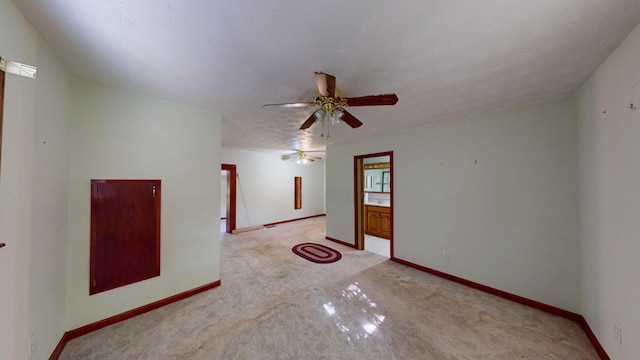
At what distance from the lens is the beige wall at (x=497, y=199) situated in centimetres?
221

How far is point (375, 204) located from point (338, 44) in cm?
462

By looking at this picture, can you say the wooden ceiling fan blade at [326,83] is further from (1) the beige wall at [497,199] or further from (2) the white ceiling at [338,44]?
(1) the beige wall at [497,199]

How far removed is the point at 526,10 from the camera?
1.09m

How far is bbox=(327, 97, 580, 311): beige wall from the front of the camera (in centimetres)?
221

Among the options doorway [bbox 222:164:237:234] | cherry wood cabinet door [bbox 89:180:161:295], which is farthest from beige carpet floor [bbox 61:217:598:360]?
doorway [bbox 222:164:237:234]

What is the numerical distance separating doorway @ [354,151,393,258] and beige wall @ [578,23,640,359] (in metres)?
2.21

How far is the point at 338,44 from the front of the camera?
53.0 inches

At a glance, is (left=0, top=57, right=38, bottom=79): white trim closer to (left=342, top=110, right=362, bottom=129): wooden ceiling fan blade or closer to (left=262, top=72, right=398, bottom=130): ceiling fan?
(left=262, top=72, right=398, bottom=130): ceiling fan

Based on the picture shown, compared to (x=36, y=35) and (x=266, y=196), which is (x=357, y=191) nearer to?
(x=266, y=196)

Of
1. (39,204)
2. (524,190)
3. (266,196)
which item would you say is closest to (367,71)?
(524,190)

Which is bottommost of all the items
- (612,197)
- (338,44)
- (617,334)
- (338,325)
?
(338,325)

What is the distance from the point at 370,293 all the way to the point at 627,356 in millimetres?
1931

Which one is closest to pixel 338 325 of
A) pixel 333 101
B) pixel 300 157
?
pixel 333 101

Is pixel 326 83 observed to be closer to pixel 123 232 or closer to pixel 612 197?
pixel 612 197
